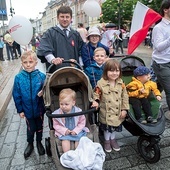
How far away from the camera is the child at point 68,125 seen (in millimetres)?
2500

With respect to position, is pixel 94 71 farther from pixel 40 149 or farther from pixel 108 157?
pixel 40 149

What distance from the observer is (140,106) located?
113 inches

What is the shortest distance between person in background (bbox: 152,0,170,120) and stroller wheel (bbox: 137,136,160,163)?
3.93 feet

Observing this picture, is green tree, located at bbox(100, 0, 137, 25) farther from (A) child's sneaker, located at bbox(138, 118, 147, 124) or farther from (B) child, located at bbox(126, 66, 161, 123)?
(A) child's sneaker, located at bbox(138, 118, 147, 124)

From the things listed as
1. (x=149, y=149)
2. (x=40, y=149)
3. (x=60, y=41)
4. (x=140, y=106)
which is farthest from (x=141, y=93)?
(x=40, y=149)

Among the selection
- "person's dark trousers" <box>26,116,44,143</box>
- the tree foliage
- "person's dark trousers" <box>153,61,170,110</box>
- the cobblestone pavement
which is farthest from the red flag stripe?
the tree foliage

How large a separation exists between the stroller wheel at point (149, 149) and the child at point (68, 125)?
0.75 m

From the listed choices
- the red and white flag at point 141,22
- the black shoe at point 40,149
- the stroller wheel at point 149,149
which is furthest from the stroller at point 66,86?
the red and white flag at point 141,22

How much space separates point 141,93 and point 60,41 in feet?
4.36

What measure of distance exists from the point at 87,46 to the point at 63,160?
1.81 m

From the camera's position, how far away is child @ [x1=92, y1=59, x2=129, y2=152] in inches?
111

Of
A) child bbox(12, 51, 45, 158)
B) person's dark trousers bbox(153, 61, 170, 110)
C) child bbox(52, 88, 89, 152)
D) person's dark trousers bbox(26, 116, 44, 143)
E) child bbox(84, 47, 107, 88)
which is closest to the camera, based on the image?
child bbox(52, 88, 89, 152)

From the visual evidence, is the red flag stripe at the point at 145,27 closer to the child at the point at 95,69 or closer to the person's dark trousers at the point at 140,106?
the child at the point at 95,69

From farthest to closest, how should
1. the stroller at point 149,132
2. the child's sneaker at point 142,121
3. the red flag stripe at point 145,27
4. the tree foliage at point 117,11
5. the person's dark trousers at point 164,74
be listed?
the tree foliage at point 117,11 → the red flag stripe at point 145,27 → the person's dark trousers at point 164,74 → the child's sneaker at point 142,121 → the stroller at point 149,132
